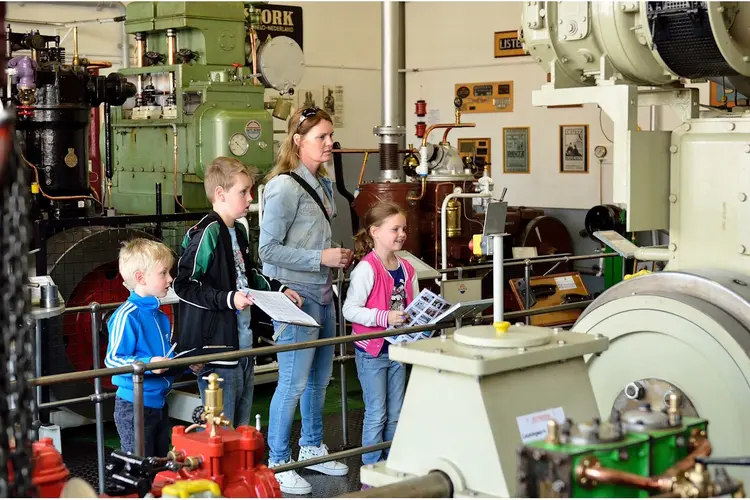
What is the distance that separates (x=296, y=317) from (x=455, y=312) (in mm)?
548

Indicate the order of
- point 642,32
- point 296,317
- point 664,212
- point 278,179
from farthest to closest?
point 278,179 < point 296,317 < point 664,212 < point 642,32

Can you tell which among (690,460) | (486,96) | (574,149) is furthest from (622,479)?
(486,96)

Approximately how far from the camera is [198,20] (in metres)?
5.86

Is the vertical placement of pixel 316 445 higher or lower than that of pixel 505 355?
lower

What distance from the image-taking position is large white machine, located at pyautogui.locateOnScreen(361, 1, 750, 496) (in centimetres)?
253

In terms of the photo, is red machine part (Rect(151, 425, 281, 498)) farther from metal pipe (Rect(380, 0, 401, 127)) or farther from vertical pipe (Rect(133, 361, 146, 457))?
metal pipe (Rect(380, 0, 401, 127))

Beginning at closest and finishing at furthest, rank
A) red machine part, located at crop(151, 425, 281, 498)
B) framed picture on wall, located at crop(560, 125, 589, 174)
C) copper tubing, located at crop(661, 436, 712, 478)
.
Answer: copper tubing, located at crop(661, 436, 712, 478), red machine part, located at crop(151, 425, 281, 498), framed picture on wall, located at crop(560, 125, 589, 174)

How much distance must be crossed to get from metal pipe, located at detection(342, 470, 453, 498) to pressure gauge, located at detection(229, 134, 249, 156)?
12.9 feet

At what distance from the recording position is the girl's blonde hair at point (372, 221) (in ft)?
12.3

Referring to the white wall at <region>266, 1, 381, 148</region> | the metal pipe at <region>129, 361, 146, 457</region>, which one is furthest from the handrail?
the white wall at <region>266, 1, 381, 148</region>

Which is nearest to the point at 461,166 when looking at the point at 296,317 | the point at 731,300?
the point at 296,317

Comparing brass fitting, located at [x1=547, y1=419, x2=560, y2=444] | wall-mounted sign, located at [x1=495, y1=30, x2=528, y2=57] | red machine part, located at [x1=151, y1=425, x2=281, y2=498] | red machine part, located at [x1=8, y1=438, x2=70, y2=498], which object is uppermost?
wall-mounted sign, located at [x1=495, y1=30, x2=528, y2=57]

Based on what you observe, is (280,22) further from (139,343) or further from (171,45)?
(139,343)

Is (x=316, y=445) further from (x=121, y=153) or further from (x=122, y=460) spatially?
(x=121, y=153)
